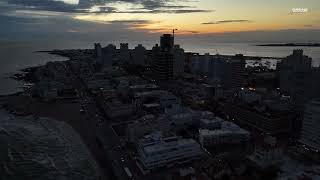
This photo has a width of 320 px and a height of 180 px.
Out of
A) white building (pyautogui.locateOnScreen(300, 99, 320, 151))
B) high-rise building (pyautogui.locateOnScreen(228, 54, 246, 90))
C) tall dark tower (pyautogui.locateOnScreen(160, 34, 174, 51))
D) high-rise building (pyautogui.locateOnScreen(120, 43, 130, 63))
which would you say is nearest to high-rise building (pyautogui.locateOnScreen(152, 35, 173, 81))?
tall dark tower (pyautogui.locateOnScreen(160, 34, 174, 51))

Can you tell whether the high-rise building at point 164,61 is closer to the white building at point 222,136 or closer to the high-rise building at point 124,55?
the white building at point 222,136

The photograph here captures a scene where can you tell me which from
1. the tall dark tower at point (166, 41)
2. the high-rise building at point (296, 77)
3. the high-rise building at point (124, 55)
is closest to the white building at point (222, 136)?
the high-rise building at point (296, 77)

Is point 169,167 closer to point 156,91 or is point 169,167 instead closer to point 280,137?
point 280,137

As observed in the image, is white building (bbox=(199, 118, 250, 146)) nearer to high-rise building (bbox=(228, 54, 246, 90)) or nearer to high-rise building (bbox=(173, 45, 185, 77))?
high-rise building (bbox=(228, 54, 246, 90))

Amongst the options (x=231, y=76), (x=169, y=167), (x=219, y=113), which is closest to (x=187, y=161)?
(x=169, y=167)

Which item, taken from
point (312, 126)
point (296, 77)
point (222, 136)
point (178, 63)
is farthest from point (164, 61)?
point (312, 126)
